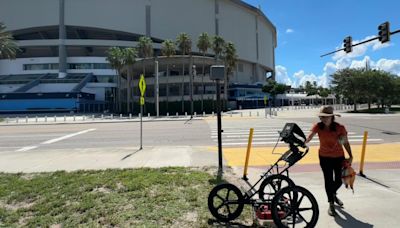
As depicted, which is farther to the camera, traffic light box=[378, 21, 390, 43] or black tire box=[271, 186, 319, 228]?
traffic light box=[378, 21, 390, 43]

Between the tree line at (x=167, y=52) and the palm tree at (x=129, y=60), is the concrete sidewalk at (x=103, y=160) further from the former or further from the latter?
the palm tree at (x=129, y=60)

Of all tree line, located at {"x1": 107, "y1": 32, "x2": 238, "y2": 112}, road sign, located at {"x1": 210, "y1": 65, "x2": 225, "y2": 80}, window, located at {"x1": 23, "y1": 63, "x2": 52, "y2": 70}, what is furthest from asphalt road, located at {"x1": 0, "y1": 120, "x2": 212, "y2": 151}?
window, located at {"x1": 23, "y1": 63, "x2": 52, "y2": 70}

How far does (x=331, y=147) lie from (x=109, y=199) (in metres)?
3.71

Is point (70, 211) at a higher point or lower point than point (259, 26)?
lower

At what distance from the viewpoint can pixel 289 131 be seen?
4.68m

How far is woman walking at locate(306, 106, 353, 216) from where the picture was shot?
485 centimetres

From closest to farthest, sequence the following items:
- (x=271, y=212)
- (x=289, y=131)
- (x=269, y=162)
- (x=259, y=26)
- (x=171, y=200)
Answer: (x=271, y=212)
(x=289, y=131)
(x=171, y=200)
(x=269, y=162)
(x=259, y=26)

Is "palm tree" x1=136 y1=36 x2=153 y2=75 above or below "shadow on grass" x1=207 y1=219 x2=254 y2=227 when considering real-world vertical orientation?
above

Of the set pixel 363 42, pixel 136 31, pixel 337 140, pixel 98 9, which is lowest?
pixel 337 140

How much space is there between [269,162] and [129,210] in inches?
216

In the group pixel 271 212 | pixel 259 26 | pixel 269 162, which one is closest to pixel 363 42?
pixel 269 162

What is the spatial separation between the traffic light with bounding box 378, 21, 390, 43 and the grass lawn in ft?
47.9

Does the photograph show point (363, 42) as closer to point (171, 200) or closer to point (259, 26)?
point (171, 200)

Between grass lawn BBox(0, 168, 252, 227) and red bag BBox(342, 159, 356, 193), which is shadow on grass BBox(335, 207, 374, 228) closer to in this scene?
red bag BBox(342, 159, 356, 193)
